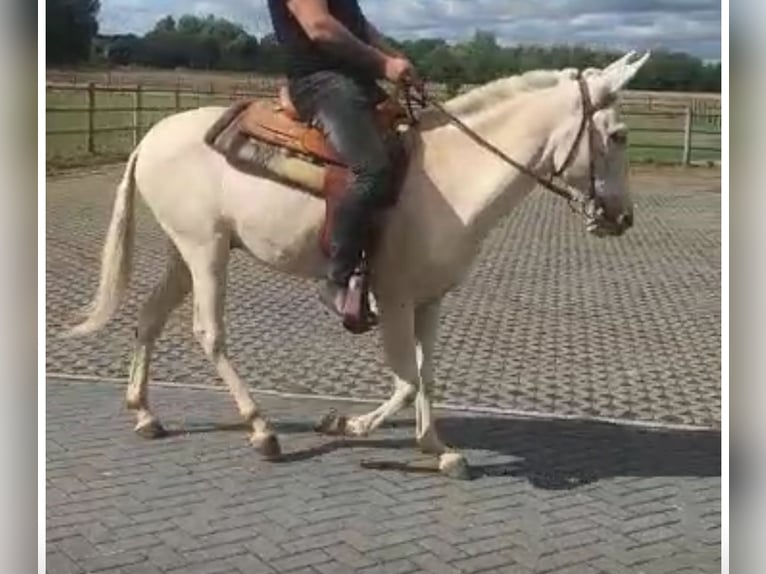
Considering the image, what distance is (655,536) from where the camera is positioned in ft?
8.27

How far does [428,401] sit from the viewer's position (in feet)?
8.87

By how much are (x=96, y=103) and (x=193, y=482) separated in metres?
0.77

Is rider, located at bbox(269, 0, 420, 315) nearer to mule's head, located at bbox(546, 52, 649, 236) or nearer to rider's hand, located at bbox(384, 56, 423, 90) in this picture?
rider's hand, located at bbox(384, 56, 423, 90)

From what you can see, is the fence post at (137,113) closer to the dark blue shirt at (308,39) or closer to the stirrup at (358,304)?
the dark blue shirt at (308,39)

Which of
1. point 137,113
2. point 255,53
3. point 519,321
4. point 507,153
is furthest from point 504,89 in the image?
point 137,113

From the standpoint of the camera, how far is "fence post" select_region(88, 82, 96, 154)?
250cm

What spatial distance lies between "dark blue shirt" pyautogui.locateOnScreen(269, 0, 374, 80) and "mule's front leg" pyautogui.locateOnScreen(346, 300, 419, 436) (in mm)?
489

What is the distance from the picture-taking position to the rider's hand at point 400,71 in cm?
244

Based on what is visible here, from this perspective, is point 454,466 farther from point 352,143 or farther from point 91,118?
point 91,118

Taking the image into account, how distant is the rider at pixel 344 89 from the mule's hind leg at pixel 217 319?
Answer: 0.77ft

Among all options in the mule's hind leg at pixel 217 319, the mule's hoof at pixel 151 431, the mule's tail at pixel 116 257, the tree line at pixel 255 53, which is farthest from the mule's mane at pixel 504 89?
the mule's hoof at pixel 151 431
